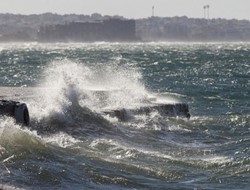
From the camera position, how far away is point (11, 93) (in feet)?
59.6

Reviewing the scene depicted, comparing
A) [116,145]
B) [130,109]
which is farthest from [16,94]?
[116,145]

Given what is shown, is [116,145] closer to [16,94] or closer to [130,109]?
[130,109]

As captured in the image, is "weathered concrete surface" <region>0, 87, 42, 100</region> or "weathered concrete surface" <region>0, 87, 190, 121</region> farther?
"weathered concrete surface" <region>0, 87, 190, 121</region>

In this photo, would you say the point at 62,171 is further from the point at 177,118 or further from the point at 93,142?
the point at 177,118

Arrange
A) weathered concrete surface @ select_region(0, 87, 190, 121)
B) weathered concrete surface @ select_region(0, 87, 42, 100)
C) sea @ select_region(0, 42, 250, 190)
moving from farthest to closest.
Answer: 1. weathered concrete surface @ select_region(0, 87, 190, 121)
2. weathered concrete surface @ select_region(0, 87, 42, 100)
3. sea @ select_region(0, 42, 250, 190)

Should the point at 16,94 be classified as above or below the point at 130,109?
above

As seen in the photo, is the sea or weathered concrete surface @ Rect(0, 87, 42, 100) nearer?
the sea

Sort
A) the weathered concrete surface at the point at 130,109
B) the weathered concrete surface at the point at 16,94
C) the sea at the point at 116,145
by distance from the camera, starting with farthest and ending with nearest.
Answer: the weathered concrete surface at the point at 130,109
the weathered concrete surface at the point at 16,94
the sea at the point at 116,145

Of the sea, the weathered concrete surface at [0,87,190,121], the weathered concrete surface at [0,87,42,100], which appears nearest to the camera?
the sea

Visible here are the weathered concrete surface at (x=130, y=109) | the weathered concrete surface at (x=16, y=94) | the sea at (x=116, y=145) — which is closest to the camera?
the sea at (x=116, y=145)

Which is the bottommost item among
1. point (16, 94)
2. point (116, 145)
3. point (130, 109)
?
point (130, 109)

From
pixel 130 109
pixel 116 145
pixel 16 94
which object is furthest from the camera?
pixel 130 109

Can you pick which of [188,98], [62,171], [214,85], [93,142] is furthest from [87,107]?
[214,85]

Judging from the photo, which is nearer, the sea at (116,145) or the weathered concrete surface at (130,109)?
the sea at (116,145)
